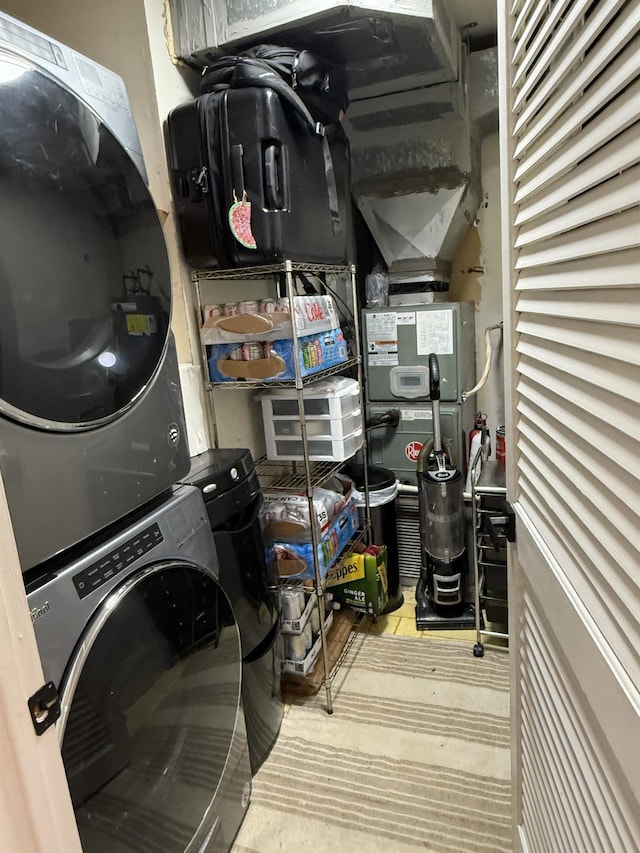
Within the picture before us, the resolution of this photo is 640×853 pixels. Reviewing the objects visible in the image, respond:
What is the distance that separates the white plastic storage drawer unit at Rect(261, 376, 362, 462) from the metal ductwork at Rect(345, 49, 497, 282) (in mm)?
829

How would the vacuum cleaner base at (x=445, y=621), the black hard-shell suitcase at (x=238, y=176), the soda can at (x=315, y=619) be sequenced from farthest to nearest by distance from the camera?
the vacuum cleaner base at (x=445, y=621) → the soda can at (x=315, y=619) → the black hard-shell suitcase at (x=238, y=176)

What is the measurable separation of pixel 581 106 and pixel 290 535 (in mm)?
1529

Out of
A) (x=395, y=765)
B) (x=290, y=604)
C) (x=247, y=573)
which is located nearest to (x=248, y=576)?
(x=247, y=573)

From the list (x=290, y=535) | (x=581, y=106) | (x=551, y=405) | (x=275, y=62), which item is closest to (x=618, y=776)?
(x=551, y=405)

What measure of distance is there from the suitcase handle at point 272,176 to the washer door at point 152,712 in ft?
3.47

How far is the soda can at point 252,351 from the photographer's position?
1.72 metres

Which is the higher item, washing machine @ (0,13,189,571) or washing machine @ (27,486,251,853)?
washing machine @ (0,13,189,571)

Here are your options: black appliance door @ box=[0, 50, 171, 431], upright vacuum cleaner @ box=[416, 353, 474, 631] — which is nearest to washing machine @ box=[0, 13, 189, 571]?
black appliance door @ box=[0, 50, 171, 431]

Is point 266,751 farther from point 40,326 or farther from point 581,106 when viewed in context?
point 581,106

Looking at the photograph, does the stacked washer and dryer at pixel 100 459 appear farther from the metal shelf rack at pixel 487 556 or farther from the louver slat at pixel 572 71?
the metal shelf rack at pixel 487 556

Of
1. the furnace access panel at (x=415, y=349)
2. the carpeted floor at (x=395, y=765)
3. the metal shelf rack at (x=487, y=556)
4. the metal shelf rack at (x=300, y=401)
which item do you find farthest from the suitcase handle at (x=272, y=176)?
the carpeted floor at (x=395, y=765)

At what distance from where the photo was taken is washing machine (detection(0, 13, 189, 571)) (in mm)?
791

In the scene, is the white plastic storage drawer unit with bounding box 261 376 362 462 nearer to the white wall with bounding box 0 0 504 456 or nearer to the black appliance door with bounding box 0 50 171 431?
the white wall with bounding box 0 0 504 456

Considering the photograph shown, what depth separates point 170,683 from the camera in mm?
1075
